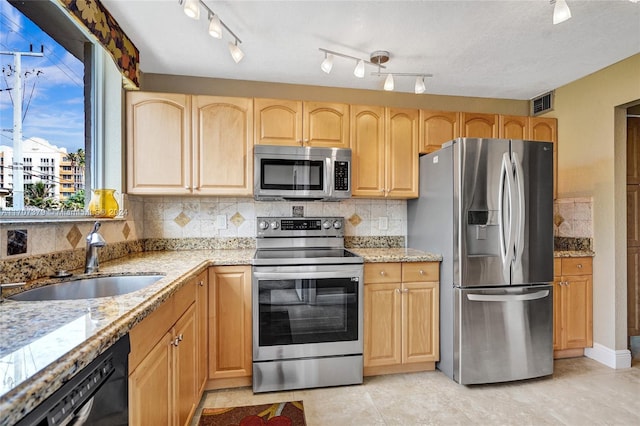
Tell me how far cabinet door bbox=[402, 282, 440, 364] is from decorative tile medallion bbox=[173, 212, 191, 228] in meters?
1.86

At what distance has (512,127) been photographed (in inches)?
116

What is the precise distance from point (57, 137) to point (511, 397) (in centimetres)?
324

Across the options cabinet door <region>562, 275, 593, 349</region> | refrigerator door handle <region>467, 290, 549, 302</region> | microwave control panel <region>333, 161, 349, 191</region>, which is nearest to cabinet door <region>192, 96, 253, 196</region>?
microwave control panel <region>333, 161, 349, 191</region>

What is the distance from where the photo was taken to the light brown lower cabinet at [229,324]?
2.18 m

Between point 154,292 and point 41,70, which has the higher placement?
point 41,70

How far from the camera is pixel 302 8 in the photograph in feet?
6.09

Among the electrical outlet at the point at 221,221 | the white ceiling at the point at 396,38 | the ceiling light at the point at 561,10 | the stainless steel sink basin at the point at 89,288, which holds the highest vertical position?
the white ceiling at the point at 396,38

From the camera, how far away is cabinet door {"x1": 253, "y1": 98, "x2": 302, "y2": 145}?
99.9 inches

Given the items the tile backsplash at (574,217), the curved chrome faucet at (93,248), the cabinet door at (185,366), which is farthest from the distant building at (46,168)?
the tile backsplash at (574,217)

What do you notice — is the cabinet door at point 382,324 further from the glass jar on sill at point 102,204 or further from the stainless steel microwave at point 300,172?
the glass jar on sill at point 102,204

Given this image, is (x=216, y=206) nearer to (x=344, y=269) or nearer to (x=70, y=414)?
(x=344, y=269)

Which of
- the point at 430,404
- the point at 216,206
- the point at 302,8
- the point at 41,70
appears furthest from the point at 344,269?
the point at 41,70

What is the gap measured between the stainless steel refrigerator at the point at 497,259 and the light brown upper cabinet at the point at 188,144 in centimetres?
158

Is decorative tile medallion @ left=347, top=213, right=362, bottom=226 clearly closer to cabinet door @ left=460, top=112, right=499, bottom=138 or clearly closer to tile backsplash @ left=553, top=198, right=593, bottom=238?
cabinet door @ left=460, top=112, right=499, bottom=138
